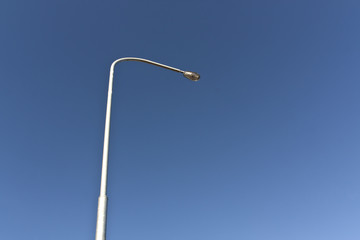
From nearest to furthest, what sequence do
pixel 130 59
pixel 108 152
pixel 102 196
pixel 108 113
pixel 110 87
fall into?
pixel 102 196 → pixel 108 152 → pixel 108 113 → pixel 110 87 → pixel 130 59

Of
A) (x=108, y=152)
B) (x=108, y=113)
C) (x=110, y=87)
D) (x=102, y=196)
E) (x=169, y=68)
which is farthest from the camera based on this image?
(x=169, y=68)

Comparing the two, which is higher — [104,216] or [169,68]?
[169,68]

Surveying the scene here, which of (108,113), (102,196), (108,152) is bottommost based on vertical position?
(102,196)

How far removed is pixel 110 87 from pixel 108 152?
263 centimetres

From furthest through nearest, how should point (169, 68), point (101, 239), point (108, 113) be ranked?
1. point (169, 68)
2. point (108, 113)
3. point (101, 239)

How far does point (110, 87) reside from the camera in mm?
10875

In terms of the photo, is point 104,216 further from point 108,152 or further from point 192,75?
point 192,75

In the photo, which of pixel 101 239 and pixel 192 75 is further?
pixel 192 75

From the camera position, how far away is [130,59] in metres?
12.6

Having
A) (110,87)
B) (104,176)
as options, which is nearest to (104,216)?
(104,176)

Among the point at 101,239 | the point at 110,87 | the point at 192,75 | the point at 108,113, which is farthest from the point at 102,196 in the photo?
the point at 192,75

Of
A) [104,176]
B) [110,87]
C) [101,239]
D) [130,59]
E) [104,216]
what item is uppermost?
[130,59]

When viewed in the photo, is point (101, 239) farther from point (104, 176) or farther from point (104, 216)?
point (104, 176)

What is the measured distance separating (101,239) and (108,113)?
155 inches
